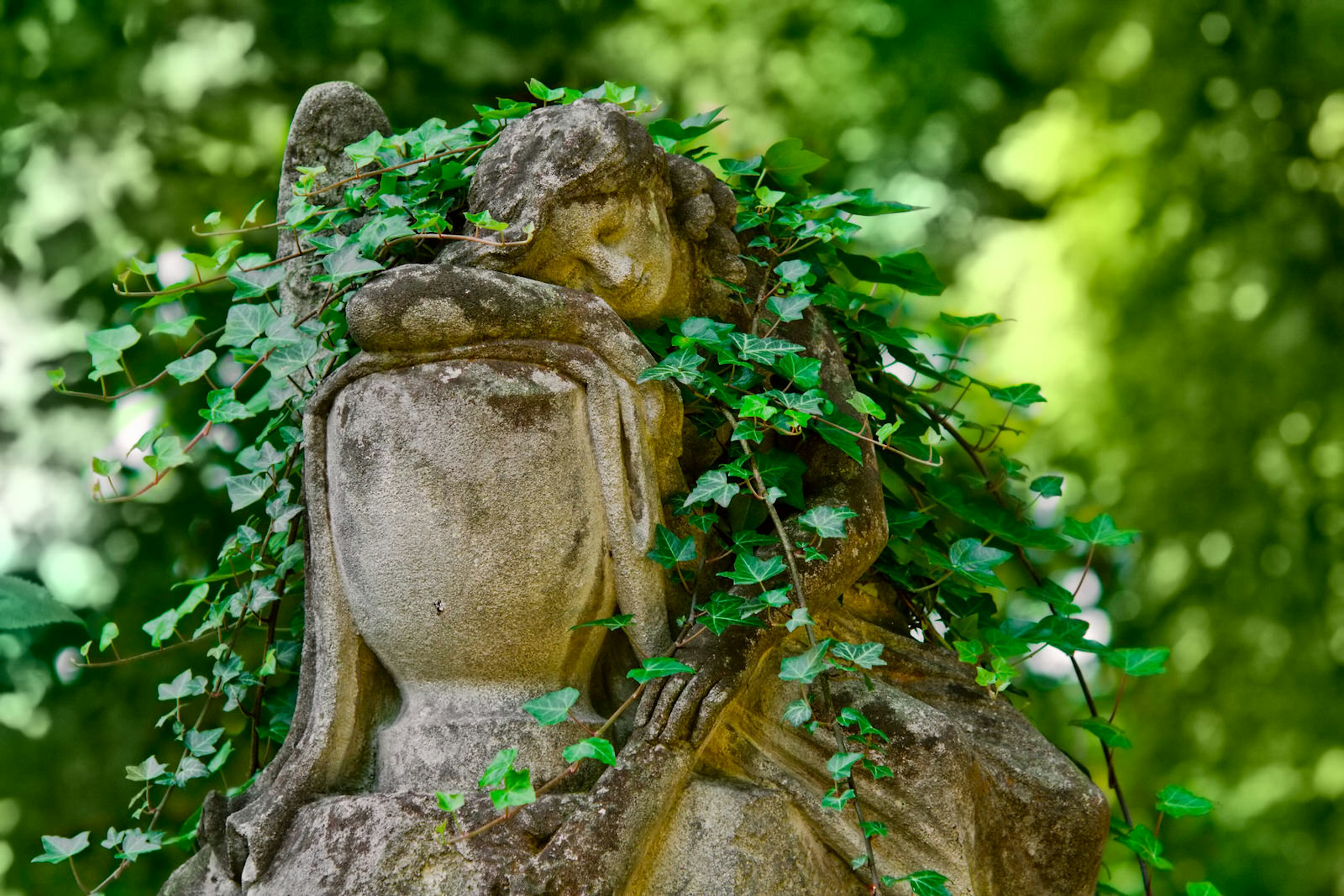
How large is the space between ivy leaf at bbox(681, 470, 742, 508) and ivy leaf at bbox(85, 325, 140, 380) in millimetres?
857

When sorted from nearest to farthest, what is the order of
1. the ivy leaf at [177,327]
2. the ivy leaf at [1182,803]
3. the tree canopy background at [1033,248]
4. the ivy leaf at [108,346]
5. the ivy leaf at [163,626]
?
the ivy leaf at [108,346] < the ivy leaf at [177,327] < the ivy leaf at [1182,803] < the ivy leaf at [163,626] < the tree canopy background at [1033,248]

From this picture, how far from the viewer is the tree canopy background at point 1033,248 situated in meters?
4.13

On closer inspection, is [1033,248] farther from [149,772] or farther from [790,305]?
[149,772]

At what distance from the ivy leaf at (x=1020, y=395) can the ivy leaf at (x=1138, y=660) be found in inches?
18.3

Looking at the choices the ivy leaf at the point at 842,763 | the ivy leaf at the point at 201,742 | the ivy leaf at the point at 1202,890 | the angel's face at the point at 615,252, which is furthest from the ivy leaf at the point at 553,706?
the ivy leaf at the point at 1202,890

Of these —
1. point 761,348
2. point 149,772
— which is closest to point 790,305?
point 761,348

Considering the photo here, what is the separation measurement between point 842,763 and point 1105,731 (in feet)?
2.94

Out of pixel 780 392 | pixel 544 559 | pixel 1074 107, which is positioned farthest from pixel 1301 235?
pixel 544 559

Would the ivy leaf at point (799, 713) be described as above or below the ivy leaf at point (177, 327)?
below

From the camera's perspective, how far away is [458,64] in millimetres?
4336

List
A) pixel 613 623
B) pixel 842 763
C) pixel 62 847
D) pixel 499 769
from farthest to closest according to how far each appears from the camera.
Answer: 1. pixel 62 847
2. pixel 613 623
3. pixel 842 763
4. pixel 499 769

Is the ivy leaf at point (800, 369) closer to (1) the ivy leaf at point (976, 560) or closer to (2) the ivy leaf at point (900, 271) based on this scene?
(1) the ivy leaf at point (976, 560)

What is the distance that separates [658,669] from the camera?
1.94 m

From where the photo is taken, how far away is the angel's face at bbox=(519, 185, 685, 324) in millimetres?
2219
